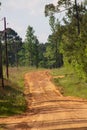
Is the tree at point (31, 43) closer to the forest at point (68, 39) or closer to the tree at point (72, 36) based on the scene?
the forest at point (68, 39)

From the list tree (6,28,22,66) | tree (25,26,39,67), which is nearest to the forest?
tree (25,26,39,67)

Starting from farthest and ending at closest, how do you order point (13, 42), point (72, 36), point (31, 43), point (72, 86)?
point (13, 42)
point (31, 43)
point (72, 36)
point (72, 86)

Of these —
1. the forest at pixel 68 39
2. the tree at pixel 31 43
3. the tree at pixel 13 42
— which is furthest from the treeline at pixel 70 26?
the tree at pixel 13 42

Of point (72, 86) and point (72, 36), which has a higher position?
point (72, 36)

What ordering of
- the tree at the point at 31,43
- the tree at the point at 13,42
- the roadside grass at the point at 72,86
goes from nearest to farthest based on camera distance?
1. the roadside grass at the point at 72,86
2. the tree at the point at 31,43
3. the tree at the point at 13,42

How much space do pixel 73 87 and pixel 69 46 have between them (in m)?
12.6

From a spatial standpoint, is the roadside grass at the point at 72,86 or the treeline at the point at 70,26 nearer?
the roadside grass at the point at 72,86

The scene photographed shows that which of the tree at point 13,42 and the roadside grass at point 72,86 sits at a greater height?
the tree at point 13,42

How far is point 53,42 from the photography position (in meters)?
118

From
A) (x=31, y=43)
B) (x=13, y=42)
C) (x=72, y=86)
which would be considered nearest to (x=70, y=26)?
(x=72, y=86)

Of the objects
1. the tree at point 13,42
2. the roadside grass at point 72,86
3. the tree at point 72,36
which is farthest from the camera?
the tree at point 13,42

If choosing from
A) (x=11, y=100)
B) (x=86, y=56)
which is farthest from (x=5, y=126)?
(x=86, y=56)

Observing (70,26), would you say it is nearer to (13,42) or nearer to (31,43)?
(31,43)

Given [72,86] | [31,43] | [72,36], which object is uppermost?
[72,36]
